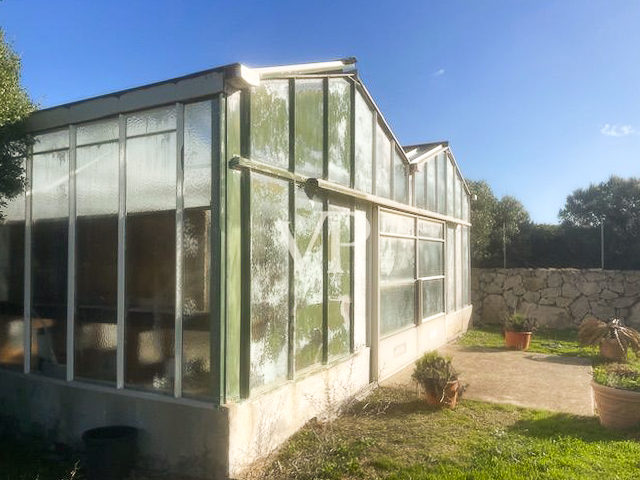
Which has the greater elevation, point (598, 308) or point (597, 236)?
point (597, 236)

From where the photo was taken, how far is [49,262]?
5648 millimetres

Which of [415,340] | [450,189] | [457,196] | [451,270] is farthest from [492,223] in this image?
[415,340]

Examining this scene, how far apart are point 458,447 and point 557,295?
10.4 meters

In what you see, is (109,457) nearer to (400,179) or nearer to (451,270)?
(400,179)

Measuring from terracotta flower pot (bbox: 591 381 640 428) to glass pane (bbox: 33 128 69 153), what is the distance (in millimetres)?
6464

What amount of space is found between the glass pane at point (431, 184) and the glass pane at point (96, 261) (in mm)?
6837

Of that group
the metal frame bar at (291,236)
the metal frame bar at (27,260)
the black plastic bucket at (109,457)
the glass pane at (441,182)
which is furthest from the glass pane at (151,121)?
the glass pane at (441,182)

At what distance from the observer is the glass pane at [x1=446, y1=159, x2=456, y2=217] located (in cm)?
1198

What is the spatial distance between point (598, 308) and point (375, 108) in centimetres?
957

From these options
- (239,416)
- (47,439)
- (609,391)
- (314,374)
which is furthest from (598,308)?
(47,439)

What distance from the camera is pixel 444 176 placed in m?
11.7

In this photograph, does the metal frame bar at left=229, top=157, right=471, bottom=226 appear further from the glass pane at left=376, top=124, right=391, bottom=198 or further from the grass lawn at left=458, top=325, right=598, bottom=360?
the grass lawn at left=458, top=325, right=598, bottom=360

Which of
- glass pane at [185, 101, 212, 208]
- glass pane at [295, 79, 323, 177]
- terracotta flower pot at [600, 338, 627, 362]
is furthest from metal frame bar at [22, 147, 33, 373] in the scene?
terracotta flower pot at [600, 338, 627, 362]

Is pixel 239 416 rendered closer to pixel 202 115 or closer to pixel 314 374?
pixel 314 374
